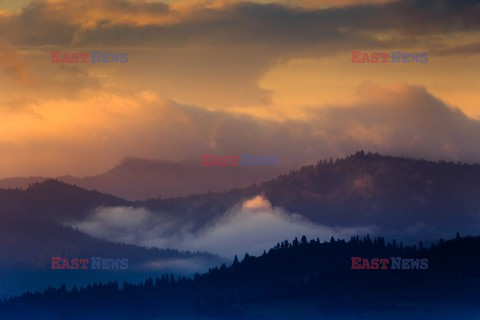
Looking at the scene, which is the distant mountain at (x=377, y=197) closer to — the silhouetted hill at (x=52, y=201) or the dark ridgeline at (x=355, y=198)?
the dark ridgeline at (x=355, y=198)

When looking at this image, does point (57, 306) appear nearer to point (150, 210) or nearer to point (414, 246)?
point (150, 210)

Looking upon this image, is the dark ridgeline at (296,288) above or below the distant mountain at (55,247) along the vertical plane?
below

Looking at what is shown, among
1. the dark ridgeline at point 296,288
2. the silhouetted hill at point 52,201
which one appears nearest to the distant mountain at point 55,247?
the silhouetted hill at point 52,201

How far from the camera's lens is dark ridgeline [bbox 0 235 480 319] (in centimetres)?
2125

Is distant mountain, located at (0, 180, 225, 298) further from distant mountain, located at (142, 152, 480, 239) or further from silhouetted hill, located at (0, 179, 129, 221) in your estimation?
distant mountain, located at (142, 152, 480, 239)

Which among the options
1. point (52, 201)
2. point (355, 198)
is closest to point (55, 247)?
point (52, 201)

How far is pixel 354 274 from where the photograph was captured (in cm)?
2173

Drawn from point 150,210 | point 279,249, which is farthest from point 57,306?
point 279,249

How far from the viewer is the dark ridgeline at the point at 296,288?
21.2 m

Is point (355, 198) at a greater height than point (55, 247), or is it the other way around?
point (355, 198)

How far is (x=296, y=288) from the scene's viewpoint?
72.1 feet

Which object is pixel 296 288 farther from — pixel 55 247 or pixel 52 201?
pixel 52 201

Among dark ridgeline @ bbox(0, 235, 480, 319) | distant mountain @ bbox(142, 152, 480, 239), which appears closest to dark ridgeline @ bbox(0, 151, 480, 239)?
distant mountain @ bbox(142, 152, 480, 239)

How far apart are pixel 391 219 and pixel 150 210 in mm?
4966
